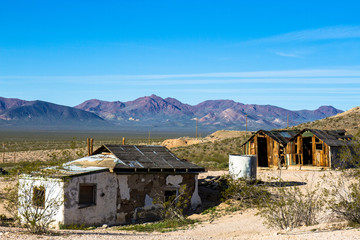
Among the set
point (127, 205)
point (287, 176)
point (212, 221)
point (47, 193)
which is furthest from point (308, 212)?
point (287, 176)

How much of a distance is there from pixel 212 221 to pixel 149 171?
3.40m

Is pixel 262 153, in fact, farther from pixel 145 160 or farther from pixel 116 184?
pixel 116 184

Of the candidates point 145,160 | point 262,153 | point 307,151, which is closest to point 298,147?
point 307,151

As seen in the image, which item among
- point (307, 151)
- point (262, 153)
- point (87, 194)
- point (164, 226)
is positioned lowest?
point (164, 226)

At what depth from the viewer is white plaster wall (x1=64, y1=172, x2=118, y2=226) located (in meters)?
16.5

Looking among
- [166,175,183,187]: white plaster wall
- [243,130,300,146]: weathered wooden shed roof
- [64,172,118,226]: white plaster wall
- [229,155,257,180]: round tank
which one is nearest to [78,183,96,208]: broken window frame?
[64,172,118,226]: white plaster wall

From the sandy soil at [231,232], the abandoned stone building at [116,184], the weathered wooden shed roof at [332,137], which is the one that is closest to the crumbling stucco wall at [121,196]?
the abandoned stone building at [116,184]

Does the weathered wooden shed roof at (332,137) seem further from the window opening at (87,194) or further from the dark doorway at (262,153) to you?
the window opening at (87,194)

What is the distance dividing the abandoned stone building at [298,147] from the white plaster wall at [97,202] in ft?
50.4

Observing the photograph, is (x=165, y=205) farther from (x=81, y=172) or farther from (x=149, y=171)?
(x=81, y=172)

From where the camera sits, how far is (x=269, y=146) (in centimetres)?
3262

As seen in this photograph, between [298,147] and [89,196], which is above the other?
[298,147]

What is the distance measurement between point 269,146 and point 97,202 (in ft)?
59.2

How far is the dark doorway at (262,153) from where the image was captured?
109 feet
